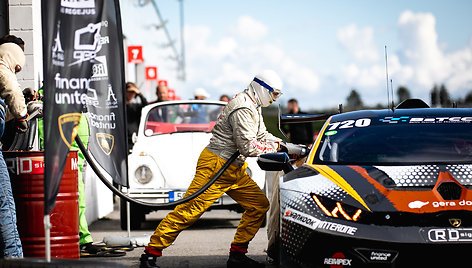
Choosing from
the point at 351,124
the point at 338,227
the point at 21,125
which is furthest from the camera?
the point at 21,125

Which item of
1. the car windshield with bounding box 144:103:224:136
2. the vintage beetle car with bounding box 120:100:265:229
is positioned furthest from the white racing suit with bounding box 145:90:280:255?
the car windshield with bounding box 144:103:224:136

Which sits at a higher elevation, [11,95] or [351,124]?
[11,95]

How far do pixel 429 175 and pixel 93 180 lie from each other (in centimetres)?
811

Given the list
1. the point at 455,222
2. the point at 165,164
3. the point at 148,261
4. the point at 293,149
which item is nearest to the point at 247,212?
the point at 293,149

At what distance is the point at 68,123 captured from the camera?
15.9ft

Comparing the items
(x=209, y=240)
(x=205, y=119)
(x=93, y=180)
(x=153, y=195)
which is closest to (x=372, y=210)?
(x=209, y=240)

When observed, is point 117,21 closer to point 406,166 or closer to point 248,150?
point 248,150

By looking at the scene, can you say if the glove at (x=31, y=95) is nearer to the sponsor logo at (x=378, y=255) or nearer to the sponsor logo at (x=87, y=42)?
the sponsor logo at (x=87, y=42)

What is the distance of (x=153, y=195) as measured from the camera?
33.5 feet

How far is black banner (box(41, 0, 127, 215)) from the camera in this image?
475 centimetres

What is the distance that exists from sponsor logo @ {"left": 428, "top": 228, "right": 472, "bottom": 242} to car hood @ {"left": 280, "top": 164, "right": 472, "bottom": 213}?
0.15 meters

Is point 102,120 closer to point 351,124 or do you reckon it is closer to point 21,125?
point 21,125

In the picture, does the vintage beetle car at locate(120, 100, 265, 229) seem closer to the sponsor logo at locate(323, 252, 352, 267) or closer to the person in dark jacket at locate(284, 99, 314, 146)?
the person in dark jacket at locate(284, 99, 314, 146)

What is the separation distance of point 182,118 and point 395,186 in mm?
6971
